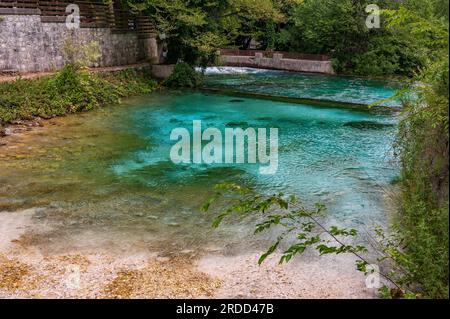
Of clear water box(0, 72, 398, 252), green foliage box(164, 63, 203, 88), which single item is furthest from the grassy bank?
green foliage box(164, 63, 203, 88)

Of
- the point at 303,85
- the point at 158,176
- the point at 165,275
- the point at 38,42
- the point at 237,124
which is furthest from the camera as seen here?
the point at 303,85

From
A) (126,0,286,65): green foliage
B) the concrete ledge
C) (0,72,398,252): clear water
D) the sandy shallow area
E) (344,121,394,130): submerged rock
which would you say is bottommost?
the sandy shallow area

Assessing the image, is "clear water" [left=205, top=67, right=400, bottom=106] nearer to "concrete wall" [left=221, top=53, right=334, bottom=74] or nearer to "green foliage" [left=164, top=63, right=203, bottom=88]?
"concrete wall" [left=221, top=53, right=334, bottom=74]

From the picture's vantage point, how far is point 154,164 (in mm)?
12180

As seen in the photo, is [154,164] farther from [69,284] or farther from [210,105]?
[210,105]

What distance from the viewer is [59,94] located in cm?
1806

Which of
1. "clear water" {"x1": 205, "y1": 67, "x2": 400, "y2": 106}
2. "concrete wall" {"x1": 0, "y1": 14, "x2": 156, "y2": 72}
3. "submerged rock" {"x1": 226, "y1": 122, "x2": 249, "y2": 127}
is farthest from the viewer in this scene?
"clear water" {"x1": 205, "y1": 67, "x2": 400, "y2": 106}

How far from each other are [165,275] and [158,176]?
188 inches

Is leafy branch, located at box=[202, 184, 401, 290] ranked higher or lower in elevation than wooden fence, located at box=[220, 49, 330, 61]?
lower

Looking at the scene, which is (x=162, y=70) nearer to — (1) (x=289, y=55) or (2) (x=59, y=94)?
(2) (x=59, y=94)

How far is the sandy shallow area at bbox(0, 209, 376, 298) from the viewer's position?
6145mm

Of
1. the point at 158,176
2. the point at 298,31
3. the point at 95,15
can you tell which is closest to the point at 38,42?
the point at 95,15

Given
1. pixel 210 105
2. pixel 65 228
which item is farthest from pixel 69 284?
pixel 210 105

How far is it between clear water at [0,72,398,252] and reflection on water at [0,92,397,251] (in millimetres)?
24
